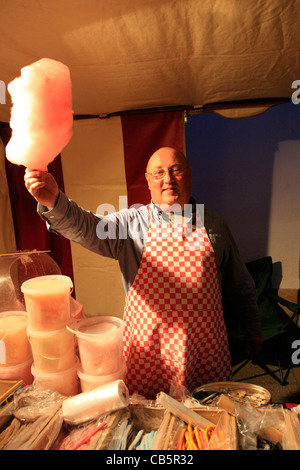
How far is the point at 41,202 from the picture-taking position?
136cm

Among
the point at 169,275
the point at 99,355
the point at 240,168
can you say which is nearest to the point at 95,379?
the point at 99,355

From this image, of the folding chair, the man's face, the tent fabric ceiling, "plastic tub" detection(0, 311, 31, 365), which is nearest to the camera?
"plastic tub" detection(0, 311, 31, 365)

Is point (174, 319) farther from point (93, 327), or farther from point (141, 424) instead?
point (141, 424)

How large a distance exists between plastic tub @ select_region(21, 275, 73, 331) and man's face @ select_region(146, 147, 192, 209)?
2.86 feet

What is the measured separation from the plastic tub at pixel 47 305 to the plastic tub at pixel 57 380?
195 mm

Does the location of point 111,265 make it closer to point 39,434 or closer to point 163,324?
point 163,324

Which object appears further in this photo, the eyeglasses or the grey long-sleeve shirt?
the eyeglasses

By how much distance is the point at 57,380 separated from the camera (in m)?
1.26

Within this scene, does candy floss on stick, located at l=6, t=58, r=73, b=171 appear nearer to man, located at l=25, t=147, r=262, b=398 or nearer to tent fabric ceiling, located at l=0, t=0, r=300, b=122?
man, located at l=25, t=147, r=262, b=398

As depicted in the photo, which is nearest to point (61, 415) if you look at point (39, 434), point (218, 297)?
point (39, 434)

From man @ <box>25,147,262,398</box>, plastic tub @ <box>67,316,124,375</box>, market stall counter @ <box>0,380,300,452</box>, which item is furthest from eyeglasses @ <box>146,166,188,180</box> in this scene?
market stall counter @ <box>0,380,300,452</box>

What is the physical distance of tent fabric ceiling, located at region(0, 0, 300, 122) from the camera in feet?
4.95

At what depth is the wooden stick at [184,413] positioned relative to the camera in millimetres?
1022

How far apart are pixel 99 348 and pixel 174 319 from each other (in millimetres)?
623
